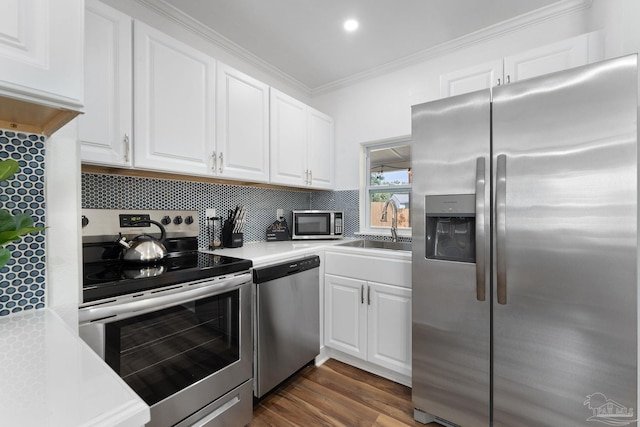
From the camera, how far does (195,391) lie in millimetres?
1334

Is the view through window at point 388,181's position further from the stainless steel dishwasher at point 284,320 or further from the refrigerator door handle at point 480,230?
the refrigerator door handle at point 480,230

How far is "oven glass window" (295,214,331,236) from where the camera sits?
273 cm

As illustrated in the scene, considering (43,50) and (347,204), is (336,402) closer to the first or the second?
(347,204)

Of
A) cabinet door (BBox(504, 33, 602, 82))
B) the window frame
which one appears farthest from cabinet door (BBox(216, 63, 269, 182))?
cabinet door (BBox(504, 33, 602, 82))

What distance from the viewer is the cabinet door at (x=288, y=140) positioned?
2.32 m

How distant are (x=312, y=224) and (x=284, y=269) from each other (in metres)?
0.96

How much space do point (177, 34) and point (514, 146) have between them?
7.46ft

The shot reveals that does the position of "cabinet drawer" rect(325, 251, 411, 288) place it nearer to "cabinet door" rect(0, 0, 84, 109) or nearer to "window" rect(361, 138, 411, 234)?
"window" rect(361, 138, 411, 234)

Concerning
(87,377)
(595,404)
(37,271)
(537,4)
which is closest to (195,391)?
(37,271)

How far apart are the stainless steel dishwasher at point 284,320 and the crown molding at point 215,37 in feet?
6.02

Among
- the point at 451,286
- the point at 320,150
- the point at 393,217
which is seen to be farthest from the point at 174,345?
the point at 320,150

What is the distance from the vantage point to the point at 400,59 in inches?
100.0

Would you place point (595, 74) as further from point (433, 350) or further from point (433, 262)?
point (433, 350)

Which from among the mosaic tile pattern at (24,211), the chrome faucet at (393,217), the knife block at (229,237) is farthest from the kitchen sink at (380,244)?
the mosaic tile pattern at (24,211)
